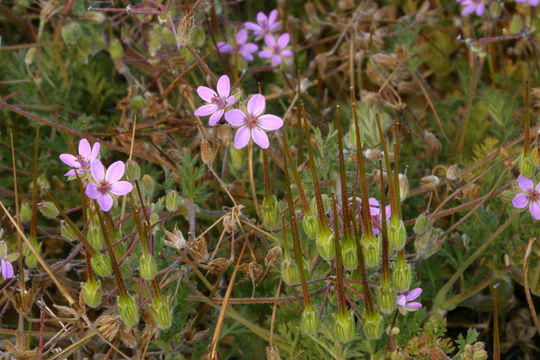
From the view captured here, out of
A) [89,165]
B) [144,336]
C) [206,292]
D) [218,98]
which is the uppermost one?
[218,98]

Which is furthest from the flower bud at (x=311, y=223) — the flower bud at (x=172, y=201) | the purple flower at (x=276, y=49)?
the purple flower at (x=276, y=49)

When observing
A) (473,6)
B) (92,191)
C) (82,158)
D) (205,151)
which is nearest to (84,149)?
(82,158)

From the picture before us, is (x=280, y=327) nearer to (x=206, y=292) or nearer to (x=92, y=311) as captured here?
(x=206, y=292)

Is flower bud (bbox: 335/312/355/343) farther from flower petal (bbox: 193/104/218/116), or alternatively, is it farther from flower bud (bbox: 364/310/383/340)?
flower petal (bbox: 193/104/218/116)

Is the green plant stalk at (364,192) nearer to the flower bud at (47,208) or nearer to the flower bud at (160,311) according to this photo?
the flower bud at (160,311)

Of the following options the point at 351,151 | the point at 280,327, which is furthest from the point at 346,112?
the point at 280,327
